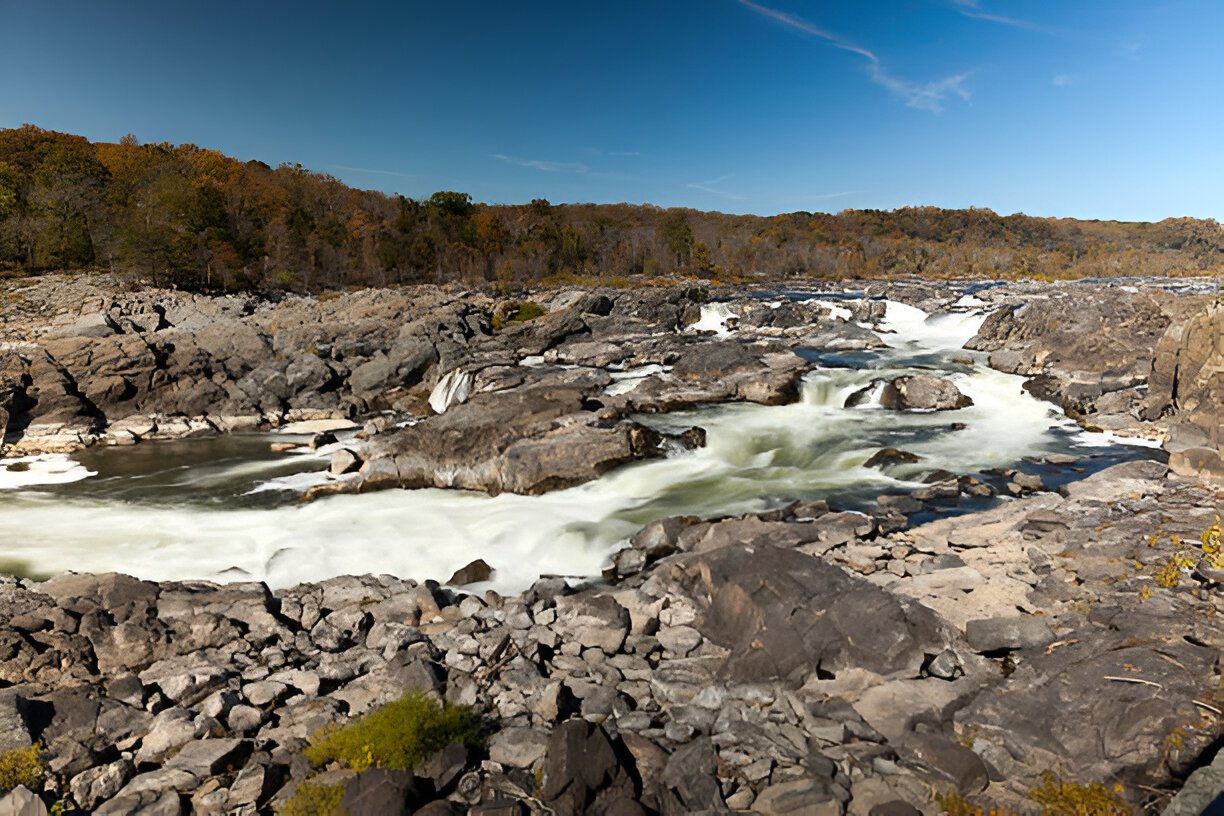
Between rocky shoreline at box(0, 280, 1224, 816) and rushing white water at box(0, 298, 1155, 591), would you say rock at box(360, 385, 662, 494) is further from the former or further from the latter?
rushing white water at box(0, 298, 1155, 591)

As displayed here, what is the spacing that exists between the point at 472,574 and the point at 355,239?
7930cm

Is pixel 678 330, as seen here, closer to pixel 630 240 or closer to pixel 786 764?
pixel 786 764

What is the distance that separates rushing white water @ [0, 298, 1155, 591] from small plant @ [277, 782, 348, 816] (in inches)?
218

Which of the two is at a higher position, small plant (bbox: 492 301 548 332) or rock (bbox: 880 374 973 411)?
small plant (bbox: 492 301 548 332)

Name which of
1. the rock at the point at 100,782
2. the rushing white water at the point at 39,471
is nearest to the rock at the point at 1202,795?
the rock at the point at 100,782

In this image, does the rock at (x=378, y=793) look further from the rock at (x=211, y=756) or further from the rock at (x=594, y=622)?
the rock at (x=594, y=622)

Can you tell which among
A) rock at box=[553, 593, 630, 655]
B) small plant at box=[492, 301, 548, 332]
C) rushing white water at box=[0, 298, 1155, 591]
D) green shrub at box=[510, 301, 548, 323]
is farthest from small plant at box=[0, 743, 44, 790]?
green shrub at box=[510, 301, 548, 323]

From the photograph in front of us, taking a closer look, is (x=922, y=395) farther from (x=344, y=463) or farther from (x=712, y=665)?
(x=344, y=463)

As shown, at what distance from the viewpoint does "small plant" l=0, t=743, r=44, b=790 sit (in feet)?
22.1

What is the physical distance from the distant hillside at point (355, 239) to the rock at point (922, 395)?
167 feet

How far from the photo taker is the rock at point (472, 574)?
12109 millimetres

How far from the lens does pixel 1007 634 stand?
7.83 m

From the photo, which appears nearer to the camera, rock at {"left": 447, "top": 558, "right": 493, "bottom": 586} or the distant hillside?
rock at {"left": 447, "top": 558, "right": 493, "bottom": 586}

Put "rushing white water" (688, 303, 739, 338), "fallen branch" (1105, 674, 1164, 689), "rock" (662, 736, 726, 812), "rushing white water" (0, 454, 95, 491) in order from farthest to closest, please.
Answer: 1. "rushing white water" (688, 303, 739, 338)
2. "rushing white water" (0, 454, 95, 491)
3. "fallen branch" (1105, 674, 1164, 689)
4. "rock" (662, 736, 726, 812)
